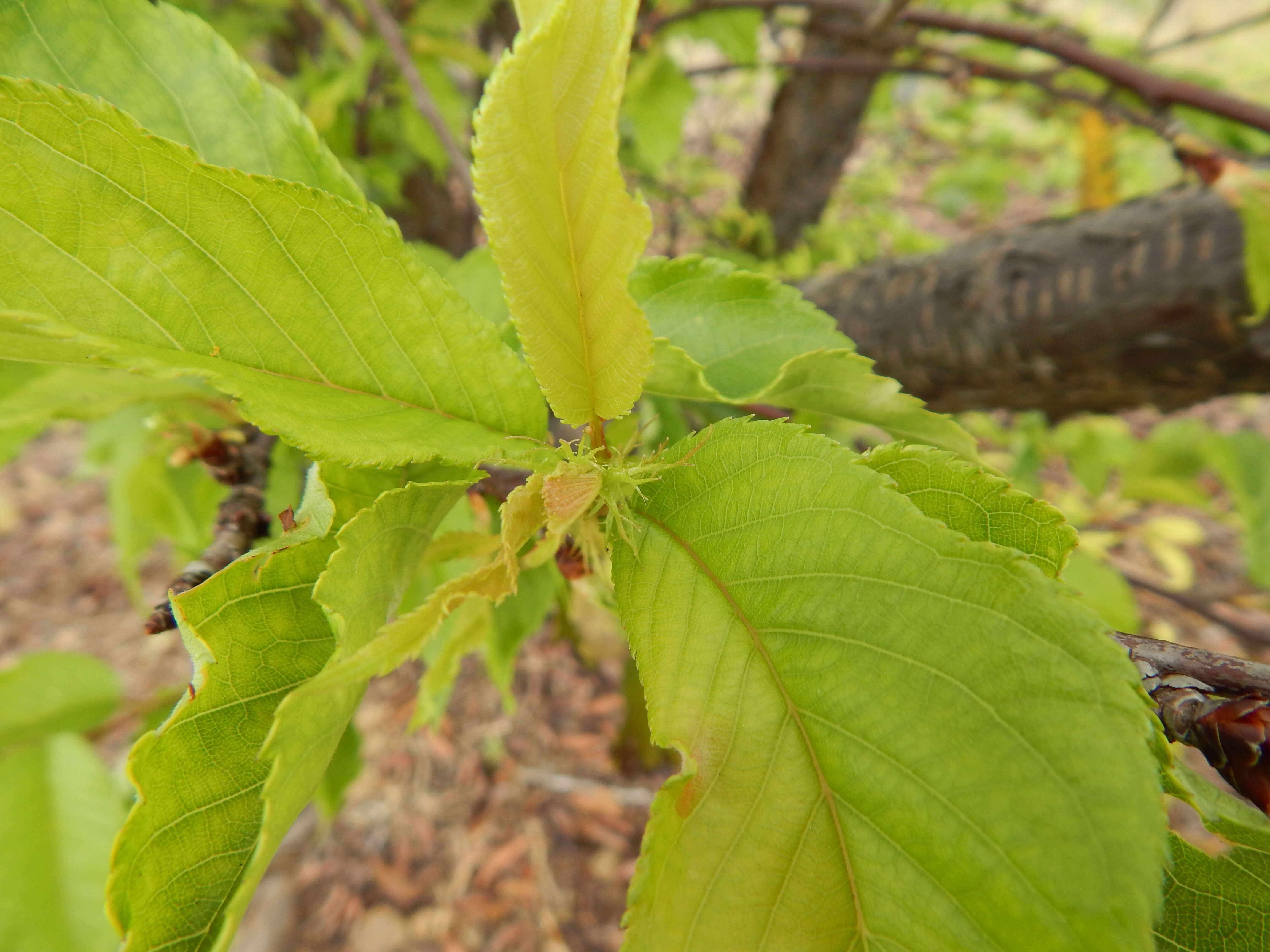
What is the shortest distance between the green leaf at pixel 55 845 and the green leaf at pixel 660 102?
6.46 feet

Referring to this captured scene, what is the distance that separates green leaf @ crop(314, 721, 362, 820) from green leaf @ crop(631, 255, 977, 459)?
3.16ft

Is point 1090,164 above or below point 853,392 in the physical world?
above

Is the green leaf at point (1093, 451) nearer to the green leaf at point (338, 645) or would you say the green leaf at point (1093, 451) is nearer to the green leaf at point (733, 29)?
the green leaf at point (733, 29)

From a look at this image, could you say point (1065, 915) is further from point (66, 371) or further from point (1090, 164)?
point (1090, 164)

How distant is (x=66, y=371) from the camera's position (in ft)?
2.98

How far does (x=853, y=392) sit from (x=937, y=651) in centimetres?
25

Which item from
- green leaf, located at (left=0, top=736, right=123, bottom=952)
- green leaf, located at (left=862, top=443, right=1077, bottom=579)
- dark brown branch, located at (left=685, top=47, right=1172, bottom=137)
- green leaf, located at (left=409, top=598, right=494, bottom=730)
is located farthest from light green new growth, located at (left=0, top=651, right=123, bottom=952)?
dark brown branch, located at (left=685, top=47, right=1172, bottom=137)

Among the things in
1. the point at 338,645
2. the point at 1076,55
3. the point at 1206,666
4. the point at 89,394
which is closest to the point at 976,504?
the point at 1206,666

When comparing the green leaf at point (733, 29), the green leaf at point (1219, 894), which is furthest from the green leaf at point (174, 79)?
the green leaf at point (733, 29)

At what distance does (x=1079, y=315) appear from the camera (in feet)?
4.17

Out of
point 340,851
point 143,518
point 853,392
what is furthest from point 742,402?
point 340,851

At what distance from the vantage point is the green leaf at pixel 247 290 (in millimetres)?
398

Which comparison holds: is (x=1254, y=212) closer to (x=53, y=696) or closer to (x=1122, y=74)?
(x=1122, y=74)

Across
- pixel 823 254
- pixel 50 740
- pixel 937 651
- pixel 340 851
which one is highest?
pixel 823 254
